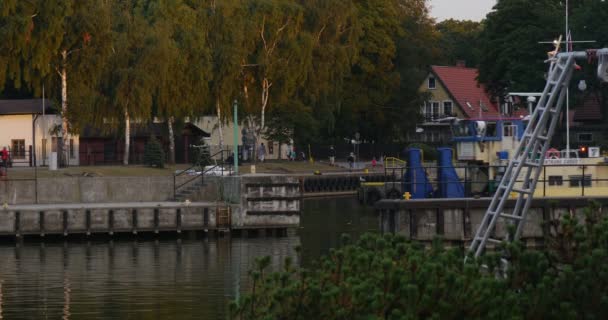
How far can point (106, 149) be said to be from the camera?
92625 millimetres

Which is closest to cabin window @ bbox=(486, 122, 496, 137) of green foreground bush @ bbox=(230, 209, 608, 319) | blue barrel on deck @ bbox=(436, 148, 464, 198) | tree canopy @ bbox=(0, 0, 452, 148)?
blue barrel on deck @ bbox=(436, 148, 464, 198)

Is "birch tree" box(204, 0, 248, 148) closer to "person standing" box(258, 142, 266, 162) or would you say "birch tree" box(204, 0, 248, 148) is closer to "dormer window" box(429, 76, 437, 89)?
"person standing" box(258, 142, 266, 162)

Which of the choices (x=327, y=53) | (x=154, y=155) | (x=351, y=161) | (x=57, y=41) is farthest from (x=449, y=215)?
(x=351, y=161)

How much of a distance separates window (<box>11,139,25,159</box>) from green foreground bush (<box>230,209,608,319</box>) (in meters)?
69.2

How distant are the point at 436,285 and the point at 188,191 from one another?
1761 inches

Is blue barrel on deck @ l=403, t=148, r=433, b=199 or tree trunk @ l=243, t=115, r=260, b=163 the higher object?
tree trunk @ l=243, t=115, r=260, b=163

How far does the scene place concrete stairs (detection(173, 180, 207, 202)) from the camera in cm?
6069

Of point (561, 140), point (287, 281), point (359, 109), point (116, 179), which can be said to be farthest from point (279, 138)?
point (287, 281)

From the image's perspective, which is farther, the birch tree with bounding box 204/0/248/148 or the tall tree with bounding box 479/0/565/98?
the tall tree with bounding box 479/0/565/98

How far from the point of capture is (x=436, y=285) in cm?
1697

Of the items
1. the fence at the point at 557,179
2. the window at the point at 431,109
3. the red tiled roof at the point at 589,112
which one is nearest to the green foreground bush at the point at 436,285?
the fence at the point at 557,179

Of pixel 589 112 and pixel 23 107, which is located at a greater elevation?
pixel 23 107

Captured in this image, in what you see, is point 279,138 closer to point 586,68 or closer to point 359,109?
point 359,109

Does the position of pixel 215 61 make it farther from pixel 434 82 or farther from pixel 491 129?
pixel 434 82
